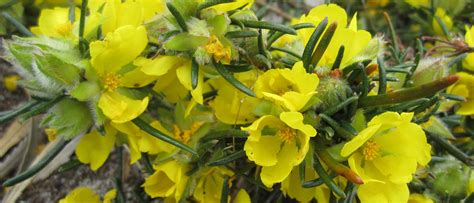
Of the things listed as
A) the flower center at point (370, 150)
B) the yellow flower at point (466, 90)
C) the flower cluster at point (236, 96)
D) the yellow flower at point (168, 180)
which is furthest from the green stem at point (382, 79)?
the yellow flower at point (168, 180)

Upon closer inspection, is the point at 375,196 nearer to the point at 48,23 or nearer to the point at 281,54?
the point at 281,54

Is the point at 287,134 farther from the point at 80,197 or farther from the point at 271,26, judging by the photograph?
the point at 80,197

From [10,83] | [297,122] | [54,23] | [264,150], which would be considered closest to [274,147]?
[264,150]

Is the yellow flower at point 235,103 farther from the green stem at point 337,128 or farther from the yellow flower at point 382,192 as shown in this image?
the yellow flower at point 382,192

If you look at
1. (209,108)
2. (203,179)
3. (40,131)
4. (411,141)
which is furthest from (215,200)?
(40,131)

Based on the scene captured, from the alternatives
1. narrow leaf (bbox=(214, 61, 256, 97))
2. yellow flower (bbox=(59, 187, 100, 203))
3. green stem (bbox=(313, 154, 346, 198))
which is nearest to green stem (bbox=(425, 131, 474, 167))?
green stem (bbox=(313, 154, 346, 198))

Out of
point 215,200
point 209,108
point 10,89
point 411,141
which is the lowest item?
point 10,89

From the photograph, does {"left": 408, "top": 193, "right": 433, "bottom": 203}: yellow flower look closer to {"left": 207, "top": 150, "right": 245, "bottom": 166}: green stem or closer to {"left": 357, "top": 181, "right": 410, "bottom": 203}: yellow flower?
{"left": 357, "top": 181, "right": 410, "bottom": 203}: yellow flower

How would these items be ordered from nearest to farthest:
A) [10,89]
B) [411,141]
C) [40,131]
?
1. [411,141]
2. [40,131]
3. [10,89]
